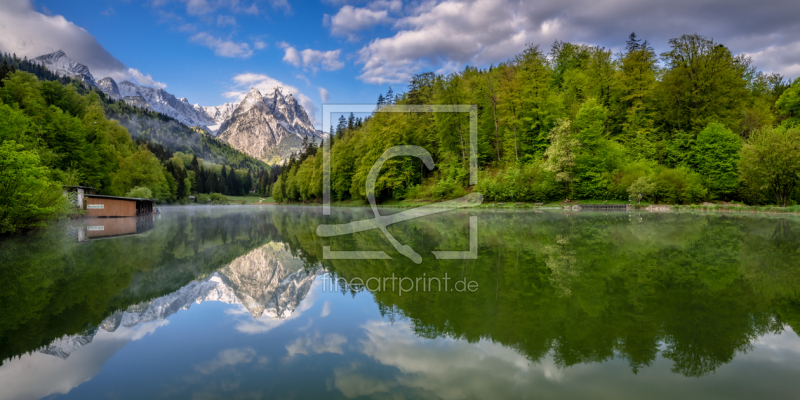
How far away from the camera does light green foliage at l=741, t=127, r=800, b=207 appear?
103 feet

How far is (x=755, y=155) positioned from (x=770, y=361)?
40.7 metres

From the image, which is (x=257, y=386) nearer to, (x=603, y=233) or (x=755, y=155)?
(x=603, y=233)

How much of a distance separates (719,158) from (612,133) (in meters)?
13.4

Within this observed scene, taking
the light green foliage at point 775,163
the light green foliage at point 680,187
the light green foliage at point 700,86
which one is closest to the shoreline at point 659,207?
the light green foliage at point 680,187

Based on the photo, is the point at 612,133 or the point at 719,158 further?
the point at 612,133

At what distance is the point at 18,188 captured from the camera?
17672 mm

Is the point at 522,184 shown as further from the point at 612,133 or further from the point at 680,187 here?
the point at 612,133

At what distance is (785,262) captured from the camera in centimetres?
1056

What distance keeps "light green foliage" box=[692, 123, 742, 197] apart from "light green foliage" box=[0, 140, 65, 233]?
55.9 m

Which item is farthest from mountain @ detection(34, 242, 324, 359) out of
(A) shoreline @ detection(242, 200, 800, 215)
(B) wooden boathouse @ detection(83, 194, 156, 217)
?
(A) shoreline @ detection(242, 200, 800, 215)

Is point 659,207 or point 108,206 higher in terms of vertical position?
point 108,206

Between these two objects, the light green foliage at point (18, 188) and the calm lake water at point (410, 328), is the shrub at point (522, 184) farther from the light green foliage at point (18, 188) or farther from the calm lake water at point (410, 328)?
the light green foliage at point (18, 188)

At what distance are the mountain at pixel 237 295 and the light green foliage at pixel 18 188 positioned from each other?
1391 cm

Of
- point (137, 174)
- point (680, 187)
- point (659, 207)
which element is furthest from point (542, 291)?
point (137, 174)
